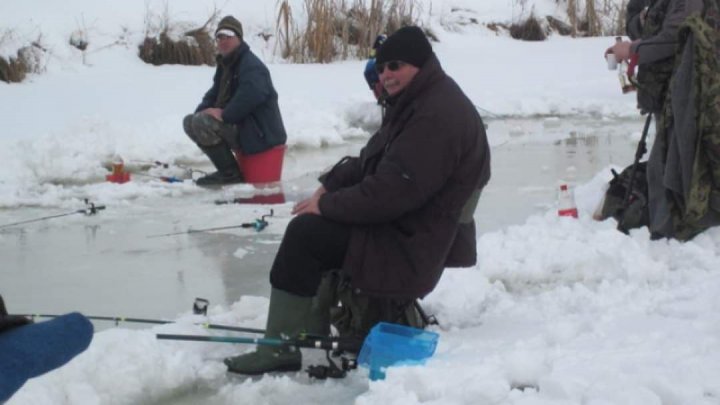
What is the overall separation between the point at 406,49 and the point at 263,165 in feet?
14.0

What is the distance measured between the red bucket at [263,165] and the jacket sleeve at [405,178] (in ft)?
14.0

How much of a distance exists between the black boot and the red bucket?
66 millimetres

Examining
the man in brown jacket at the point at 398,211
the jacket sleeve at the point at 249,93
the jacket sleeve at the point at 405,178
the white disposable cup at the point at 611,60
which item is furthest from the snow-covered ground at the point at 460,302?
the white disposable cup at the point at 611,60

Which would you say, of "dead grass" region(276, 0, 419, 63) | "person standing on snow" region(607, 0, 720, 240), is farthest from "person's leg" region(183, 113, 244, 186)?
"dead grass" region(276, 0, 419, 63)

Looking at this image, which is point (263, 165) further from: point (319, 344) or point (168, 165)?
point (319, 344)

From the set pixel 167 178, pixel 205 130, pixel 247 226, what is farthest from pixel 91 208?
pixel 205 130

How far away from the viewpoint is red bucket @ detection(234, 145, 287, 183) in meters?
7.67

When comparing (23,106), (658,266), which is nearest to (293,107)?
(23,106)

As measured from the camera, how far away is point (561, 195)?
555 centimetres

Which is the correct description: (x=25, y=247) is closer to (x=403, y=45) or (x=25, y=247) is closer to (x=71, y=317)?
(x=403, y=45)

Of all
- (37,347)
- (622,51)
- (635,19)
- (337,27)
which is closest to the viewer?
(37,347)

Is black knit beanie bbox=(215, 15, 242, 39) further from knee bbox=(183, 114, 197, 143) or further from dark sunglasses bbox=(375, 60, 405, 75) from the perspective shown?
dark sunglasses bbox=(375, 60, 405, 75)

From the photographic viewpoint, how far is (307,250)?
3441 millimetres

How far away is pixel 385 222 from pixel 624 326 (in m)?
0.98
